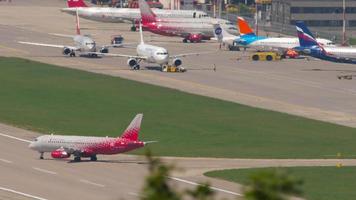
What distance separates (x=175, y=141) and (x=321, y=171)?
57.2 ft

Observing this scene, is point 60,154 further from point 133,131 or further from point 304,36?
point 304,36

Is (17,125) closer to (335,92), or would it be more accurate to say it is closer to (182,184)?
(182,184)

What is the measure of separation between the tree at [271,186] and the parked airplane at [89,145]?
66.3m

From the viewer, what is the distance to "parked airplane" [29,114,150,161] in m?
77.1

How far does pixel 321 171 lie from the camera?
74875 millimetres

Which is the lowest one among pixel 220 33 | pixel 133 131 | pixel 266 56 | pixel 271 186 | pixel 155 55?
pixel 266 56

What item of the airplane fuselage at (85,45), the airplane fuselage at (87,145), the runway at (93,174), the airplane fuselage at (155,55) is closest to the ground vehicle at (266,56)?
the airplane fuselage at (85,45)

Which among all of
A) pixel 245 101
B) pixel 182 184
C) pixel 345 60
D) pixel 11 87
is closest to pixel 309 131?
pixel 245 101

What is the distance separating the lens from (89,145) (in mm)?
79188

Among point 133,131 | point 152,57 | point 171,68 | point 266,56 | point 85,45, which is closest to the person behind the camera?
point 133,131

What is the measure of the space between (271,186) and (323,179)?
203 ft

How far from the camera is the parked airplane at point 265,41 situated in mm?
175375

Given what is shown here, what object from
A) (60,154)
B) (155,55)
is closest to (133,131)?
(60,154)

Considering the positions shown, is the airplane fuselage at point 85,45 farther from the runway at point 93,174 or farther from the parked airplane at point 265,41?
the runway at point 93,174
